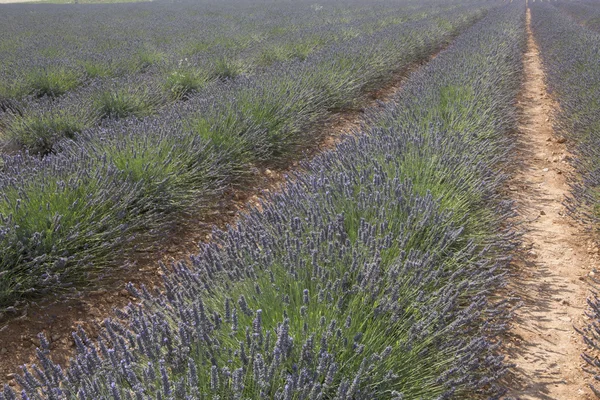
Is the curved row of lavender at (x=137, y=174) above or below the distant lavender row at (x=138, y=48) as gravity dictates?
→ below

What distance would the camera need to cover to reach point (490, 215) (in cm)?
285

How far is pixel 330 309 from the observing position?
183cm

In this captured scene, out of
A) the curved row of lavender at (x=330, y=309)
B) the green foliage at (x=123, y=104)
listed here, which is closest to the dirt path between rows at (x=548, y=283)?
the curved row of lavender at (x=330, y=309)

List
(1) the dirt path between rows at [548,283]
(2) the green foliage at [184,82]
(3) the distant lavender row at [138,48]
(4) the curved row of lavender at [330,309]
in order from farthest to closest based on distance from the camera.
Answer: (3) the distant lavender row at [138,48]
(2) the green foliage at [184,82]
(1) the dirt path between rows at [548,283]
(4) the curved row of lavender at [330,309]

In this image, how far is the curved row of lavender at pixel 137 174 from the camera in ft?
8.55

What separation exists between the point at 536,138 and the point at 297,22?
9.14m

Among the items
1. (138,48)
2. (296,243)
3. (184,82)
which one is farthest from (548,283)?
(138,48)

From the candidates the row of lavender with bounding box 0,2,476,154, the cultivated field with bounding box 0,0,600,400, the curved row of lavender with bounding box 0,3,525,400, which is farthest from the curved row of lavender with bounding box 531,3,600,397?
the row of lavender with bounding box 0,2,476,154

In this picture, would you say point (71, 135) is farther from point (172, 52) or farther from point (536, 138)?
point (536, 138)

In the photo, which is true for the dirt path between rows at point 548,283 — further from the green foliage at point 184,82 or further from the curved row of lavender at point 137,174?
the green foliage at point 184,82

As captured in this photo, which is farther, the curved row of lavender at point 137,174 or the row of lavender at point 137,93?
the row of lavender at point 137,93

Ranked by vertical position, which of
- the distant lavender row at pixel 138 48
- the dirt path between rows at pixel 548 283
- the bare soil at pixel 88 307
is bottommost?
the dirt path between rows at pixel 548 283

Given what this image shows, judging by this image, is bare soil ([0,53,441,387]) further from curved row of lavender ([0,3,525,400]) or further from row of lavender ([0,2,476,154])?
row of lavender ([0,2,476,154])

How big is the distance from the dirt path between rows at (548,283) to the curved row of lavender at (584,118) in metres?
0.09
